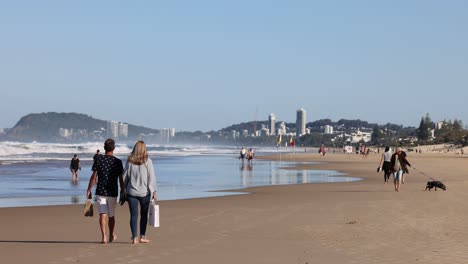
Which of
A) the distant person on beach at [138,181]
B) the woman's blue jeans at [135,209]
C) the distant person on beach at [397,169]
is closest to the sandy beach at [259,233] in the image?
the woman's blue jeans at [135,209]

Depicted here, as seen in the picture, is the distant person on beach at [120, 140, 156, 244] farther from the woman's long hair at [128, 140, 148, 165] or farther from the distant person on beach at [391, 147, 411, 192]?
the distant person on beach at [391, 147, 411, 192]

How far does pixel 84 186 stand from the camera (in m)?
25.3

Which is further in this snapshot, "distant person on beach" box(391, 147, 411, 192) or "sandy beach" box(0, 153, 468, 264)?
"distant person on beach" box(391, 147, 411, 192)

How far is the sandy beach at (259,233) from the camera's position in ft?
30.0

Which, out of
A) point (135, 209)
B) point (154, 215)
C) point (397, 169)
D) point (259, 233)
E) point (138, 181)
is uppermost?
point (138, 181)

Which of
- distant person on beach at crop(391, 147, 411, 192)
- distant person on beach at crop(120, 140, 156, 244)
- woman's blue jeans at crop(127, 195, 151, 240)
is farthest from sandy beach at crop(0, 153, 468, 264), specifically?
distant person on beach at crop(391, 147, 411, 192)

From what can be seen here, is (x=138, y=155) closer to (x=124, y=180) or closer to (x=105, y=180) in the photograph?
(x=124, y=180)

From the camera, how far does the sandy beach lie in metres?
9.15

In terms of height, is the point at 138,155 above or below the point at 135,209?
above

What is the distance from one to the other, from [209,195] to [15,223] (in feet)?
28.2

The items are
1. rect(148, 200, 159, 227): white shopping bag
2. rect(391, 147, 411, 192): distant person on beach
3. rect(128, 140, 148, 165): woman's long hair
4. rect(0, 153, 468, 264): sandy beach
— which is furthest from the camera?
rect(391, 147, 411, 192): distant person on beach

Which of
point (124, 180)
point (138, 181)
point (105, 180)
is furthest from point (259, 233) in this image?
point (105, 180)

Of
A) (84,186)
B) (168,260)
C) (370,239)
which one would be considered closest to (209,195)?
(84,186)

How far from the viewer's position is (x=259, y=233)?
11.5 m
